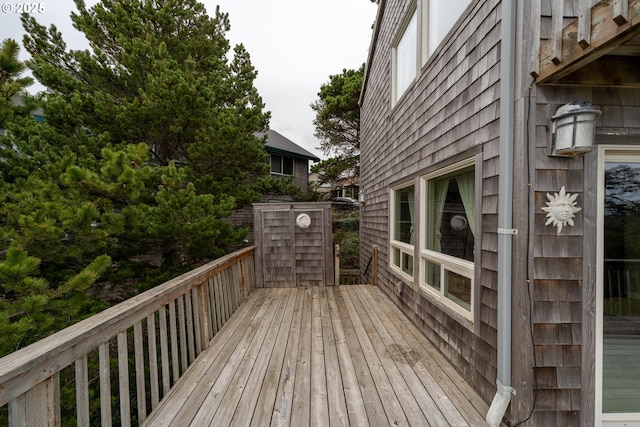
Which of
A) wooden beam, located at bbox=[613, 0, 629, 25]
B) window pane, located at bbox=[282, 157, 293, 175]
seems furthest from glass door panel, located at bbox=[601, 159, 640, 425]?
window pane, located at bbox=[282, 157, 293, 175]

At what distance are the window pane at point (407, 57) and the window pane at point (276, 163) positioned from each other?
7.36m

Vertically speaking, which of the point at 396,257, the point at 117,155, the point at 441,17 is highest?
the point at 441,17

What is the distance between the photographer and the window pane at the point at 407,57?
10.9 feet

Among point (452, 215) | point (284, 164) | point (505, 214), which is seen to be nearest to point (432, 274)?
point (452, 215)

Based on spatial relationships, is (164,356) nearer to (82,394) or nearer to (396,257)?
(82,394)

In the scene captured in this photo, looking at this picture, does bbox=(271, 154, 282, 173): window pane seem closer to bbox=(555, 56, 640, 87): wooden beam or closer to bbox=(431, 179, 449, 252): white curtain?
bbox=(431, 179, 449, 252): white curtain

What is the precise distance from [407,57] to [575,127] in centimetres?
280

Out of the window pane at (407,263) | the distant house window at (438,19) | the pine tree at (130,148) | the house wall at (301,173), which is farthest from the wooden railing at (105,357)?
the house wall at (301,173)

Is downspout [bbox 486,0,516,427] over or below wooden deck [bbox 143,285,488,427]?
over

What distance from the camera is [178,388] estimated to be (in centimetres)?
196

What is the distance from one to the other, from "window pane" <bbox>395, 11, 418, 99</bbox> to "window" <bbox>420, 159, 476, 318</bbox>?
1.64 meters

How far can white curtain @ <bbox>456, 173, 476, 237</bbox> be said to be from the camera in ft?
6.93

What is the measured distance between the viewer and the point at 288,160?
37.4 feet

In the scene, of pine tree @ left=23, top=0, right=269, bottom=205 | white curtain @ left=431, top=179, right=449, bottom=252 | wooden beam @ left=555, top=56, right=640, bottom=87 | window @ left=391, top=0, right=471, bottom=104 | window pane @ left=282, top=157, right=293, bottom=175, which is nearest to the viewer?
wooden beam @ left=555, top=56, right=640, bottom=87
